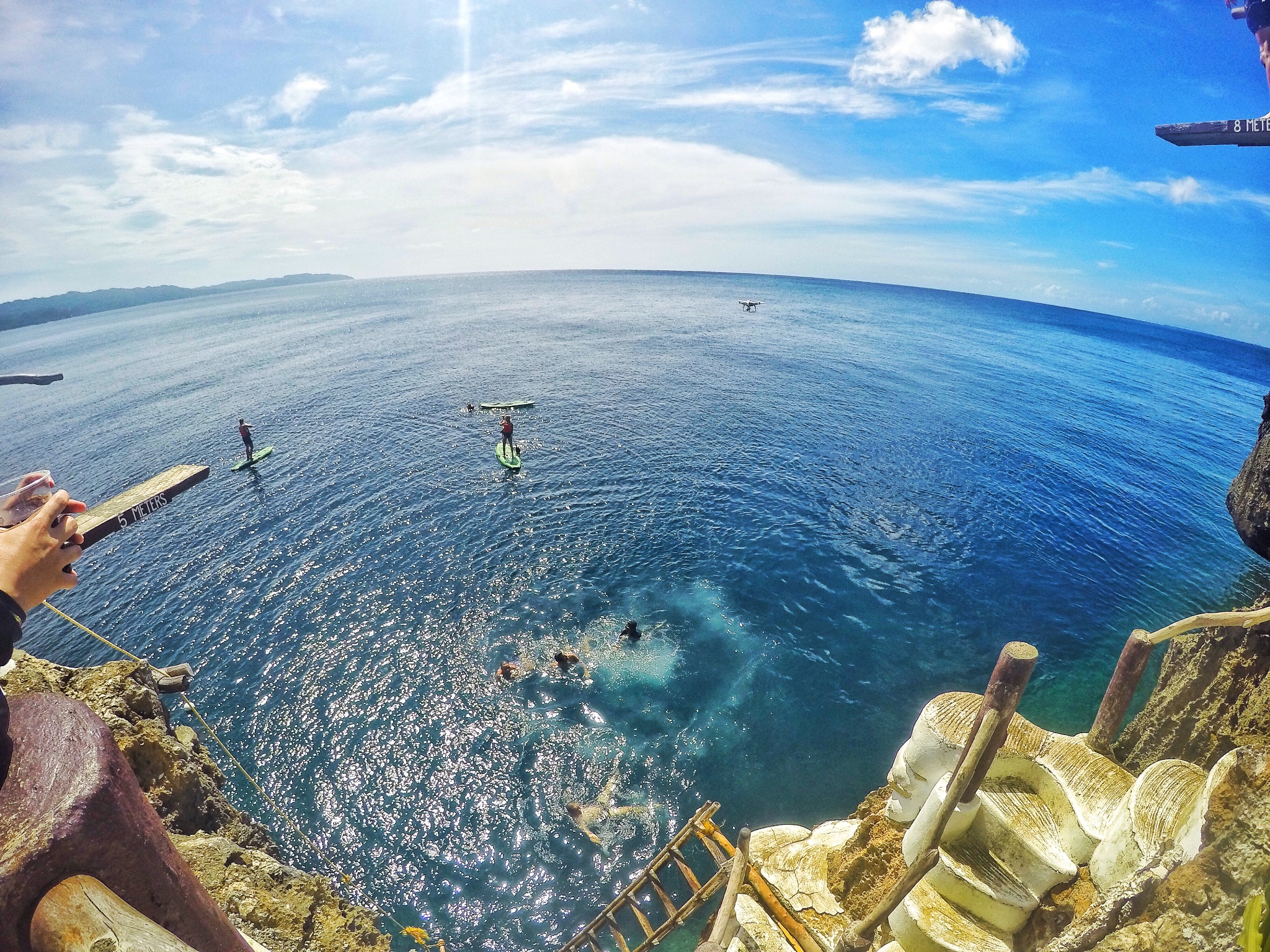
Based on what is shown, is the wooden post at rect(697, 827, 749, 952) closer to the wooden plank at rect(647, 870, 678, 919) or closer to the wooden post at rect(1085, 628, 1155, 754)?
the wooden plank at rect(647, 870, 678, 919)

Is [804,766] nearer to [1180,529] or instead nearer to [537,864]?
[537,864]

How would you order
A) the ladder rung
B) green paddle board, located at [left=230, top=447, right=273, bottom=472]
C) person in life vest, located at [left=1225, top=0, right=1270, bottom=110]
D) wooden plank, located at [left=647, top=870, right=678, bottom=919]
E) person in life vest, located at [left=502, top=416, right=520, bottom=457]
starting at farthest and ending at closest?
person in life vest, located at [left=502, top=416, right=520, bottom=457] → green paddle board, located at [left=230, top=447, right=273, bottom=472] → the ladder rung → wooden plank, located at [left=647, top=870, right=678, bottom=919] → person in life vest, located at [left=1225, top=0, right=1270, bottom=110]

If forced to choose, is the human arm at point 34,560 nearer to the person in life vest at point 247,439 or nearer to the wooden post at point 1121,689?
the wooden post at point 1121,689

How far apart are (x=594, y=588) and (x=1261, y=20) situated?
29.4 meters

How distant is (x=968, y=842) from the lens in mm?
11219

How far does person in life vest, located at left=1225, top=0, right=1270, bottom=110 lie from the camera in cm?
1140

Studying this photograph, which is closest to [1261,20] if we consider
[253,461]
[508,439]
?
[508,439]

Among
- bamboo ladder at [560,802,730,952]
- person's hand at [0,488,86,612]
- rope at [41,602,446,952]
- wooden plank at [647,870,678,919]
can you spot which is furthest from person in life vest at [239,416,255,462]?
person's hand at [0,488,86,612]

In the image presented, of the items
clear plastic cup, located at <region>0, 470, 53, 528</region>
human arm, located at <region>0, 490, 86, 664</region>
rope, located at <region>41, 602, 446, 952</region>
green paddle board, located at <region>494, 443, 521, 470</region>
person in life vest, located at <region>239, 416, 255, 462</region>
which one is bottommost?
rope, located at <region>41, 602, 446, 952</region>

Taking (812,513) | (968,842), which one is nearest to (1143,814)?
(968,842)

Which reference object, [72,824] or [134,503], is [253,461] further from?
[72,824]

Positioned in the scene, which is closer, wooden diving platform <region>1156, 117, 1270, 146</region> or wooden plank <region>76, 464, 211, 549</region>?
wooden diving platform <region>1156, 117, 1270, 146</region>

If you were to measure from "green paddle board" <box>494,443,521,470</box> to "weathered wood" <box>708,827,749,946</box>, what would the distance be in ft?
119

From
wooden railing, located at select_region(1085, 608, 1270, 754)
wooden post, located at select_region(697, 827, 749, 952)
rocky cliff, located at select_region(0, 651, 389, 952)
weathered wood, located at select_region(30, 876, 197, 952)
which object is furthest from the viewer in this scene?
wooden railing, located at select_region(1085, 608, 1270, 754)
